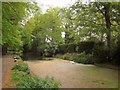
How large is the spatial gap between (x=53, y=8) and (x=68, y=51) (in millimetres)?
6100

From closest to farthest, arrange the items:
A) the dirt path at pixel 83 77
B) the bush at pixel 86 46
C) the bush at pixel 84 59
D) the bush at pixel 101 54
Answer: the dirt path at pixel 83 77 → the bush at pixel 101 54 → the bush at pixel 84 59 → the bush at pixel 86 46

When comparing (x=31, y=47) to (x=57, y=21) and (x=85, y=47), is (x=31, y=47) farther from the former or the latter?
(x=85, y=47)

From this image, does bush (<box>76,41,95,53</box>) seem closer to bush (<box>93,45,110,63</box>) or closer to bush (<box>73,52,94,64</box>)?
bush (<box>73,52,94,64</box>)

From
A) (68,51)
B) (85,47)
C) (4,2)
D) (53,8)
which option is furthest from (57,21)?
(4,2)

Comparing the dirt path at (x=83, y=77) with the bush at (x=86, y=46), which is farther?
the bush at (x=86, y=46)

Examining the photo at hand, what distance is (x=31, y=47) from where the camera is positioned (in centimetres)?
2680

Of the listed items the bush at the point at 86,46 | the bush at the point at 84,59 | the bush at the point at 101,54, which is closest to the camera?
the bush at the point at 101,54

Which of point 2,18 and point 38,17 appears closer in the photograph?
point 2,18

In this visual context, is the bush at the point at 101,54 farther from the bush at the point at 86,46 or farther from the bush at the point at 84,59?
the bush at the point at 86,46

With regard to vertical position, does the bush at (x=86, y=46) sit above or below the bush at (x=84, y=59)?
above

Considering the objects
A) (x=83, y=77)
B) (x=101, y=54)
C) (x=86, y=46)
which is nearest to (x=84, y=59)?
(x=101, y=54)

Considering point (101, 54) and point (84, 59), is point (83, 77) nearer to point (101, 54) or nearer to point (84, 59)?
point (101, 54)

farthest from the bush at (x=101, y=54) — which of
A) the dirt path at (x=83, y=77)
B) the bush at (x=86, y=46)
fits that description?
the dirt path at (x=83, y=77)

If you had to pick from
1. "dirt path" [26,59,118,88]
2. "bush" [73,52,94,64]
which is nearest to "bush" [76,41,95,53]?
"bush" [73,52,94,64]
